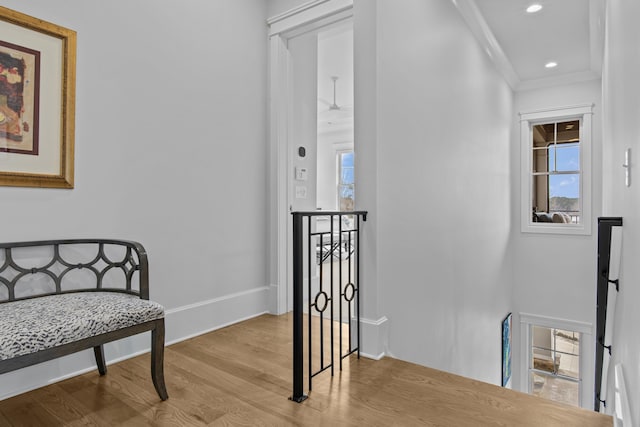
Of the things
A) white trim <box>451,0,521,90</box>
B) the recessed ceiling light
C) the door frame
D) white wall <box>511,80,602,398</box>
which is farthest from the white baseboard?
white wall <box>511,80,602,398</box>

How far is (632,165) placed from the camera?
1.39 meters

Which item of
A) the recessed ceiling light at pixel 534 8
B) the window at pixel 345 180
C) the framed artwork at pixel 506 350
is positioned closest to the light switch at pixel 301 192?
the recessed ceiling light at pixel 534 8

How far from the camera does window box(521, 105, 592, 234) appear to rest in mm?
5566

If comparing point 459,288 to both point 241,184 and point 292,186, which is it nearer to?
point 292,186

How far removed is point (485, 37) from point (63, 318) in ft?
15.1

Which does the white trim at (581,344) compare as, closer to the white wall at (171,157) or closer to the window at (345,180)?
the window at (345,180)

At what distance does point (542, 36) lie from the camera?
4.28 meters

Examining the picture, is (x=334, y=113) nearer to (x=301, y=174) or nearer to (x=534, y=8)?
(x=534, y=8)

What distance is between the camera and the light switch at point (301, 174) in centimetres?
326

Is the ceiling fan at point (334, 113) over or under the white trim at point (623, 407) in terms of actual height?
over

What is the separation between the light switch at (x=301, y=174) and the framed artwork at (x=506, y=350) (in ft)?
13.2

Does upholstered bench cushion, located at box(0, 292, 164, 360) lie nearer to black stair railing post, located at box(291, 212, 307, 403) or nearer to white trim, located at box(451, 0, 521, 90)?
black stair railing post, located at box(291, 212, 307, 403)

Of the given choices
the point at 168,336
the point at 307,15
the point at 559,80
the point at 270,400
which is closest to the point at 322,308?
the point at 270,400

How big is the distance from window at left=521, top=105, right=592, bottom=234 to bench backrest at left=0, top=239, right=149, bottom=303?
5.88 meters
